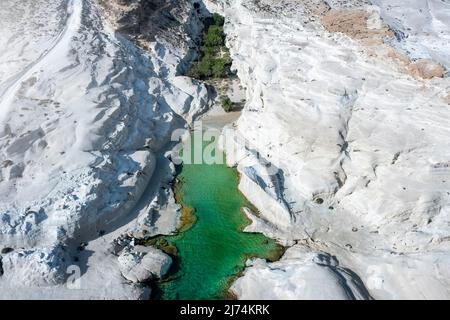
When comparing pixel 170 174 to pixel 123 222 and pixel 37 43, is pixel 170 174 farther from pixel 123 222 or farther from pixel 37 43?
pixel 37 43

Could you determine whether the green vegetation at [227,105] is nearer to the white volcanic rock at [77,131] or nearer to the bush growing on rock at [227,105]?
the bush growing on rock at [227,105]

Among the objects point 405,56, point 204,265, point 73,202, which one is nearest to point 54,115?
point 73,202

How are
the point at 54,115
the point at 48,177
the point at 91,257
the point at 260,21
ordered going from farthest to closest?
the point at 260,21 < the point at 54,115 < the point at 48,177 < the point at 91,257

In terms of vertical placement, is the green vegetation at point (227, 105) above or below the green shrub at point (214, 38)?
below

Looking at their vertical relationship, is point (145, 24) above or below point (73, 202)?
above

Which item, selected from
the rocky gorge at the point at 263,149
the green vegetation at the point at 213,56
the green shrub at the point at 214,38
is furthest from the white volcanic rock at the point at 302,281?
the green shrub at the point at 214,38

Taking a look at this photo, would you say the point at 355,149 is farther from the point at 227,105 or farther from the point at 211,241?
the point at 227,105

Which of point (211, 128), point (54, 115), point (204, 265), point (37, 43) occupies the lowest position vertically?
point (204, 265)
